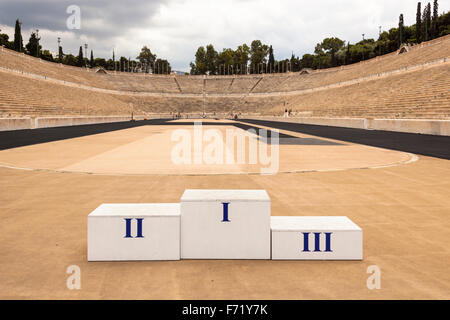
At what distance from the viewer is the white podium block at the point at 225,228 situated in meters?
4.79

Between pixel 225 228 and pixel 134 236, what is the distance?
1.14m

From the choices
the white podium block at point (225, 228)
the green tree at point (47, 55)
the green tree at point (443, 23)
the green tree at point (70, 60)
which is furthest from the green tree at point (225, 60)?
the white podium block at point (225, 228)

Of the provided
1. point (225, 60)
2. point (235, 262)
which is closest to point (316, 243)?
point (235, 262)

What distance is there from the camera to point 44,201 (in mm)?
7977

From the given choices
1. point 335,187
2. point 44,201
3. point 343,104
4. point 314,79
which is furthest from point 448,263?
point 314,79

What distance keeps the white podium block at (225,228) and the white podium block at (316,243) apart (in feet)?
0.58

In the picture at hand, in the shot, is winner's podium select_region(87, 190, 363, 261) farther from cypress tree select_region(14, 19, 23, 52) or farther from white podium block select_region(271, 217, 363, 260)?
cypress tree select_region(14, 19, 23, 52)

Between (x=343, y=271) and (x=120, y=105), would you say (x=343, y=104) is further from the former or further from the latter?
(x=343, y=271)

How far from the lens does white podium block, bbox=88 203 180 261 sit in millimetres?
4766

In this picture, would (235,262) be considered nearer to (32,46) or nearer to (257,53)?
(32,46)

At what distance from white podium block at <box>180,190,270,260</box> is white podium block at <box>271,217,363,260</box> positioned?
0.18m

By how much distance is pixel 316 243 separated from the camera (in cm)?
484

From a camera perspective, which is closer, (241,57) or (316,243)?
(316,243)

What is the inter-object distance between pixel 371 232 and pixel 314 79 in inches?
4434
